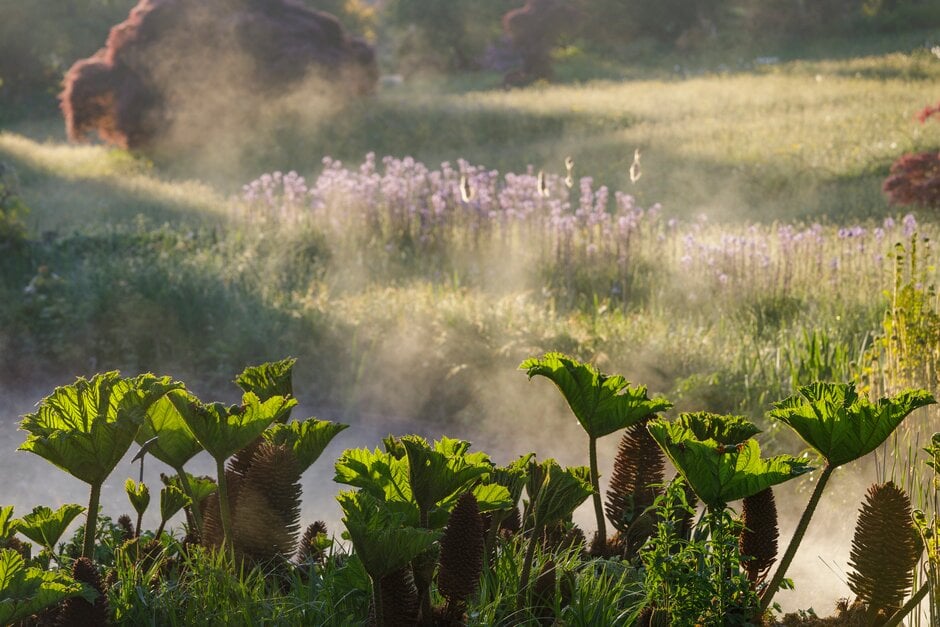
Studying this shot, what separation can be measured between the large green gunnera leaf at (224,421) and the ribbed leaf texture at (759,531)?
0.80 metres

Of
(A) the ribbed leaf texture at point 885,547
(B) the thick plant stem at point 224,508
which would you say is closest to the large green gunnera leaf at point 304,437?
(B) the thick plant stem at point 224,508

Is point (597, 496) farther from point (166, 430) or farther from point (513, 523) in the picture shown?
point (166, 430)

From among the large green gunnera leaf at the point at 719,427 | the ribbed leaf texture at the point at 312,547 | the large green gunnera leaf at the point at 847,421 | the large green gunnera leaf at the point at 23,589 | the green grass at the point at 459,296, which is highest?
the large green gunnera leaf at the point at 847,421

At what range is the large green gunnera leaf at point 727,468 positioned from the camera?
1.48m

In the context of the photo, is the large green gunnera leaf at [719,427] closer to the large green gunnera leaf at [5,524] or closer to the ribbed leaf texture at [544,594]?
the ribbed leaf texture at [544,594]

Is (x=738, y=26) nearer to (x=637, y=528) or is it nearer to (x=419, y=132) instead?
(x=419, y=132)

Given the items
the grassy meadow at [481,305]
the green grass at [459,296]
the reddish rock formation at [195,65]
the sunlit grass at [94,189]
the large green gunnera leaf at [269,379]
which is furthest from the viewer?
the reddish rock formation at [195,65]

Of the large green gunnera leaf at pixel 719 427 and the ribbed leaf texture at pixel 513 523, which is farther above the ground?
the large green gunnera leaf at pixel 719 427

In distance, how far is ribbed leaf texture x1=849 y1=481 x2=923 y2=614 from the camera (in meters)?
1.61

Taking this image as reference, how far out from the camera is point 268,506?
177 centimetres

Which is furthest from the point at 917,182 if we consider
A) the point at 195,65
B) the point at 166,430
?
the point at 195,65

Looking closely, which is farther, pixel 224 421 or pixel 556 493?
pixel 556 493

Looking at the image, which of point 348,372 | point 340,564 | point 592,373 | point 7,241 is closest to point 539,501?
point 592,373

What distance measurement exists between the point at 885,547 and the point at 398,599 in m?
0.79
